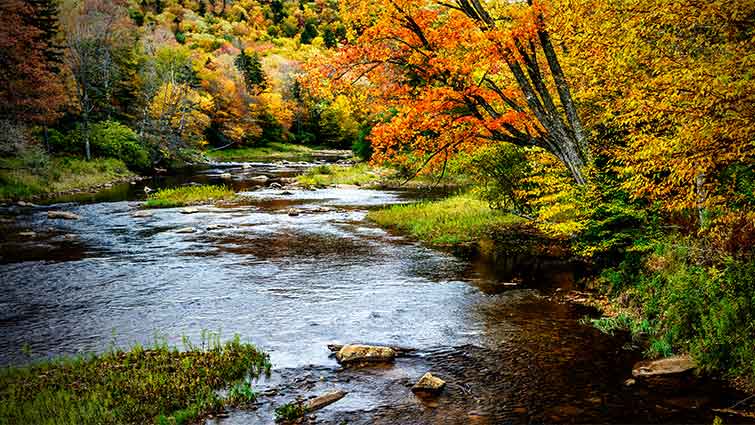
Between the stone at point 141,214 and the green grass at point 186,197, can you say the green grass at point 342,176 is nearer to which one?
the green grass at point 186,197

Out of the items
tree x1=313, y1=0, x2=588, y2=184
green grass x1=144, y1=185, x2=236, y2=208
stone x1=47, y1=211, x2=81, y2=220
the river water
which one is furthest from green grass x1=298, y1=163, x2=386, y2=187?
tree x1=313, y1=0, x2=588, y2=184

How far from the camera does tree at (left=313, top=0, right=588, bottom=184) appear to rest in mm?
15633

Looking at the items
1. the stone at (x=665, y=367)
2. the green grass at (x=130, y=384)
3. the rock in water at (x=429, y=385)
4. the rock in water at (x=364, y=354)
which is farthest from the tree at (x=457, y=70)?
the green grass at (x=130, y=384)

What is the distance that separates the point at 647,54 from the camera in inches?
414

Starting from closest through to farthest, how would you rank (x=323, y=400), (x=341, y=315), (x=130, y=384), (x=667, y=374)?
(x=323, y=400) < (x=130, y=384) < (x=667, y=374) < (x=341, y=315)

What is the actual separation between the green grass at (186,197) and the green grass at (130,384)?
24.1 meters

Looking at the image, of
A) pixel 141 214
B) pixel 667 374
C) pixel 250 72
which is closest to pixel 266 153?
pixel 250 72

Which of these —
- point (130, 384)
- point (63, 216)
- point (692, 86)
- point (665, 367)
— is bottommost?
point (130, 384)

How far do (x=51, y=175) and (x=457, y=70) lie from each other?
118 ft

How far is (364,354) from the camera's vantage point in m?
10.5

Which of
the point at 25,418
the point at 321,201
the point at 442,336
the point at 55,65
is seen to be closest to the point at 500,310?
the point at 442,336

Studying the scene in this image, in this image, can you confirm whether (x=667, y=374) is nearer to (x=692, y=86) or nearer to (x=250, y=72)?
(x=692, y=86)

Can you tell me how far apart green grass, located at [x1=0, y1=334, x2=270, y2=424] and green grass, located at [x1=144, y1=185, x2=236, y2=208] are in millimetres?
24118

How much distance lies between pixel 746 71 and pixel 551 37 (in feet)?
30.6
